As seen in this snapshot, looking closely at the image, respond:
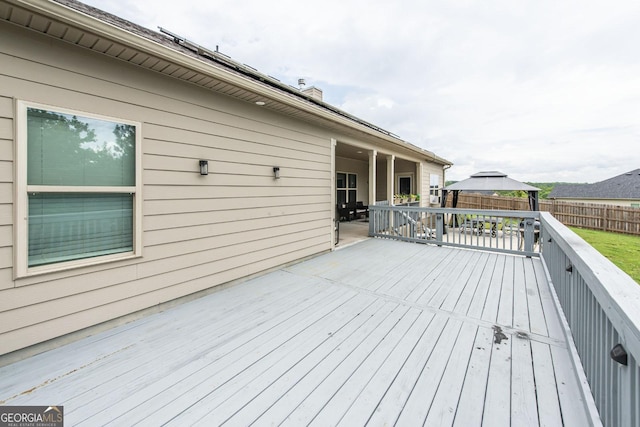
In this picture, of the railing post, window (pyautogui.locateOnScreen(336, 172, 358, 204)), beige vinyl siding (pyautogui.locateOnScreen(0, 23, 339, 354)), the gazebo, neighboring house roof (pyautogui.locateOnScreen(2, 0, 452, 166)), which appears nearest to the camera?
neighboring house roof (pyautogui.locateOnScreen(2, 0, 452, 166))

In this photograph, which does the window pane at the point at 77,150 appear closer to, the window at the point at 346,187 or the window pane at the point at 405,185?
the window at the point at 346,187

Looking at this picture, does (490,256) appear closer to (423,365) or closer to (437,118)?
(423,365)

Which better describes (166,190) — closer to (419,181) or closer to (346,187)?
(346,187)

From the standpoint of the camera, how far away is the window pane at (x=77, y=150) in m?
2.28

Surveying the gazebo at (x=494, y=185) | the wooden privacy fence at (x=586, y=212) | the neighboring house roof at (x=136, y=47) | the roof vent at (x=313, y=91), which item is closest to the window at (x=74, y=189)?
the neighboring house roof at (x=136, y=47)

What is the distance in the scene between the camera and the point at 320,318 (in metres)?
2.89

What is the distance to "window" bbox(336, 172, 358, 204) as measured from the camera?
11.1 metres

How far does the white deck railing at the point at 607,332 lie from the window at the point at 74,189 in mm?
3641

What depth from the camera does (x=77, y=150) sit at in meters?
2.49

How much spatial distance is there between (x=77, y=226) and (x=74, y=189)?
35 centimetres

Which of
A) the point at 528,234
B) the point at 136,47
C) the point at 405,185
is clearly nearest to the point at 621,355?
the point at 136,47

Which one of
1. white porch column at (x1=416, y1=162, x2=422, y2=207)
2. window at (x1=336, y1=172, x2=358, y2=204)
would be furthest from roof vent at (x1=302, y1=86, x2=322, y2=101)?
white porch column at (x1=416, y1=162, x2=422, y2=207)

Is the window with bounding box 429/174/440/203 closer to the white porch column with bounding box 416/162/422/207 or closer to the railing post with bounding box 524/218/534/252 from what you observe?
the white porch column with bounding box 416/162/422/207

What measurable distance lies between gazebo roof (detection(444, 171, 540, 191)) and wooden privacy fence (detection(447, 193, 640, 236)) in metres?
7.52
